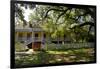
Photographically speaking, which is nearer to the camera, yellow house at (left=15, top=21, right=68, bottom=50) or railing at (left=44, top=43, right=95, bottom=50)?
yellow house at (left=15, top=21, right=68, bottom=50)

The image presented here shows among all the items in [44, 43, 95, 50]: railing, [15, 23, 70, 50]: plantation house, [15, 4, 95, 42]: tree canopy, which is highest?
[15, 4, 95, 42]: tree canopy

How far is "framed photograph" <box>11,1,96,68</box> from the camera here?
7.53 feet

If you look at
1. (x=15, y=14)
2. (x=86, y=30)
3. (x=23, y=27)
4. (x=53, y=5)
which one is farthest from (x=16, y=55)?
(x=86, y=30)

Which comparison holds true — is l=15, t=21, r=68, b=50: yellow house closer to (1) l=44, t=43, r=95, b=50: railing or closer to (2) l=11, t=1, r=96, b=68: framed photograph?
(2) l=11, t=1, r=96, b=68: framed photograph

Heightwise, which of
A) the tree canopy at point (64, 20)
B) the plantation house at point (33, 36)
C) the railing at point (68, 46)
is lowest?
the railing at point (68, 46)

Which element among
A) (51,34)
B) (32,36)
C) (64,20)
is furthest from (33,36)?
(64,20)

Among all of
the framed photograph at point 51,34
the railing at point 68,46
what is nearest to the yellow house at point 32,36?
the framed photograph at point 51,34

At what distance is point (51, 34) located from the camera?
7.97 feet

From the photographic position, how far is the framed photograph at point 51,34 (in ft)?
7.53

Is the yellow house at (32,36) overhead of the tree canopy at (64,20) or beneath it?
beneath

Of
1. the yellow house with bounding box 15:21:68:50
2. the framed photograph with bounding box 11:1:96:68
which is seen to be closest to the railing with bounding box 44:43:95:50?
the framed photograph with bounding box 11:1:96:68

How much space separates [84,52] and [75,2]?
0.69m

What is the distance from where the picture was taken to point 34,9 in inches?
92.7

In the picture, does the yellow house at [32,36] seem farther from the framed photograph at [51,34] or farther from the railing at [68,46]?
the railing at [68,46]
